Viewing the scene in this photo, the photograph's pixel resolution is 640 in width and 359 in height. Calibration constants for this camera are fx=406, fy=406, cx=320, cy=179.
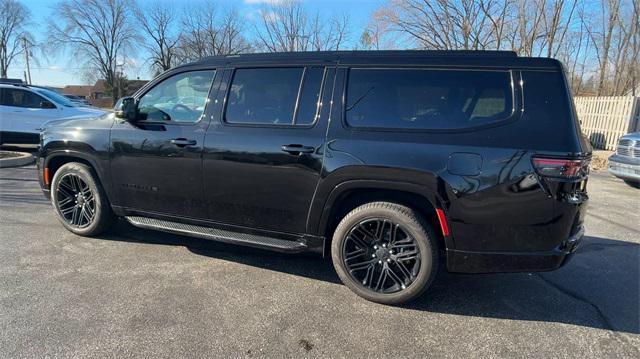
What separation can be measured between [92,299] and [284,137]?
6.56 feet

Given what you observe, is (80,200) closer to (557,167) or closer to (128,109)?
(128,109)

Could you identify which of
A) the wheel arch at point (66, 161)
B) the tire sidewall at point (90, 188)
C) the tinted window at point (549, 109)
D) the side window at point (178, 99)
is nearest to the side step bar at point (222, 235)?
the tire sidewall at point (90, 188)

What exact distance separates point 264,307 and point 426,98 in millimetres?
2067

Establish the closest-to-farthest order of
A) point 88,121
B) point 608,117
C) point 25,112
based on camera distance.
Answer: point 88,121 < point 25,112 < point 608,117

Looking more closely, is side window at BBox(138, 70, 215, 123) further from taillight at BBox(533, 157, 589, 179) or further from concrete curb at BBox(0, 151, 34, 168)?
concrete curb at BBox(0, 151, 34, 168)

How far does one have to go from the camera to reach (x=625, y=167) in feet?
26.6

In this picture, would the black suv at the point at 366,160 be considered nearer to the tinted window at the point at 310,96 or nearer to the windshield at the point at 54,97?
the tinted window at the point at 310,96

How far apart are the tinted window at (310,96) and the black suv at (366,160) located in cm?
1

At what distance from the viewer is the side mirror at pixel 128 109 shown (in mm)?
3918

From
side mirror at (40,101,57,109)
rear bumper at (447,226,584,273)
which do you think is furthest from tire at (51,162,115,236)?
side mirror at (40,101,57,109)

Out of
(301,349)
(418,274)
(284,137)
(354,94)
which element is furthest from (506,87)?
(301,349)

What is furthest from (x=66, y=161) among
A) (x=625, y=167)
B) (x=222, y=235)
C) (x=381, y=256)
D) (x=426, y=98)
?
(x=625, y=167)

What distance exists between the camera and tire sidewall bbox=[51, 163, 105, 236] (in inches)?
171

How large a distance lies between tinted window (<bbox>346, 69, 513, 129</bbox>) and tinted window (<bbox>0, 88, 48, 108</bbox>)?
34.3 ft
